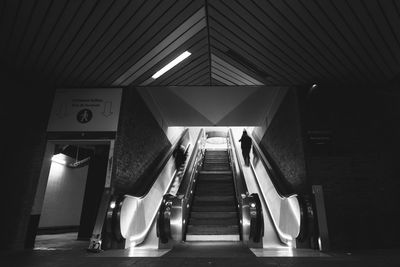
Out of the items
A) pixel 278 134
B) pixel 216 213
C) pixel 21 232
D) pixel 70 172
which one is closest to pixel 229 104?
pixel 278 134

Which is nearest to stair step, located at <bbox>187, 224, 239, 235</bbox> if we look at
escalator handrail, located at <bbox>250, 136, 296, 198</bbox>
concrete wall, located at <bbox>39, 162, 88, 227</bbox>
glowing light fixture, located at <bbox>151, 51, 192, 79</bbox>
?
escalator handrail, located at <bbox>250, 136, 296, 198</bbox>

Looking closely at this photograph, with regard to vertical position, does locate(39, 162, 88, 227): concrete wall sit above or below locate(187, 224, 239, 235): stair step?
above

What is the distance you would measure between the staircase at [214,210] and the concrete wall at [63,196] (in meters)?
5.04

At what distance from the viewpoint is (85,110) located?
5285 millimetres

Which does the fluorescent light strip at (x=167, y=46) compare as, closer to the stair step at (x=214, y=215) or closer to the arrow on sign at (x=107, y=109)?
the arrow on sign at (x=107, y=109)

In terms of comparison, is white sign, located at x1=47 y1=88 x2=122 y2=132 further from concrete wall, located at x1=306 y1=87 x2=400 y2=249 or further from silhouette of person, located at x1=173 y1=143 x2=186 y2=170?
silhouette of person, located at x1=173 y1=143 x2=186 y2=170

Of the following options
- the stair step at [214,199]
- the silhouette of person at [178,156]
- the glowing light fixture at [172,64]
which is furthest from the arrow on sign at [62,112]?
the silhouette of person at [178,156]

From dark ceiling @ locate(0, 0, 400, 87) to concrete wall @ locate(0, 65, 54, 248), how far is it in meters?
0.45

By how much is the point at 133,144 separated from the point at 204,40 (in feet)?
9.09

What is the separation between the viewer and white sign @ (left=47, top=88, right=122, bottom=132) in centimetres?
516

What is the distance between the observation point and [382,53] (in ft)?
13.8

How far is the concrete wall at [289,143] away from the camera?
4980mm

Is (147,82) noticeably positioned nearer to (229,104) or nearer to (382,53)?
(229,104)

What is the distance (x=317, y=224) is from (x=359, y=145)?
6.09 feet
